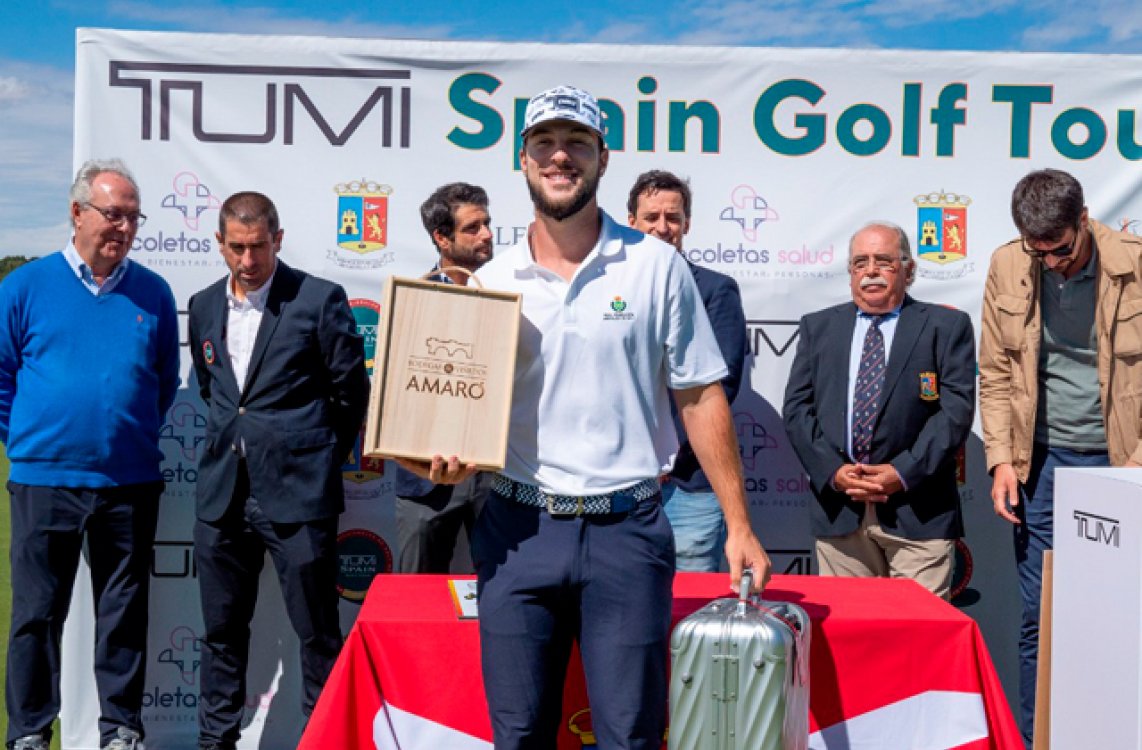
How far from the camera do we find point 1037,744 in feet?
9.63

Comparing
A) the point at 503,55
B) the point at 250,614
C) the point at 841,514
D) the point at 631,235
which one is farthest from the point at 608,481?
Answer: the point at 503,55

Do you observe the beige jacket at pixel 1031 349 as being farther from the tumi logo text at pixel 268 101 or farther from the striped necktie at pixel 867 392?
the tumi logo text at pixel 268 101

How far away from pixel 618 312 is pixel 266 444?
1930mm

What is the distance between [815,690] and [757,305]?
2060 millimetres

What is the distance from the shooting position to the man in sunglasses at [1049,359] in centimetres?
401

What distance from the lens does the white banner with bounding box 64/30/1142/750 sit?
473cm

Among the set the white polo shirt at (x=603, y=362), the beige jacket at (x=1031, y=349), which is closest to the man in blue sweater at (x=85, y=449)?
the white polo shirt at (x=603, y=362)

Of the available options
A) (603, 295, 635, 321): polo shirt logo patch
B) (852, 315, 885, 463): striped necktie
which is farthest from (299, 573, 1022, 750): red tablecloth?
(852, 315, 885, 463): striped necktie

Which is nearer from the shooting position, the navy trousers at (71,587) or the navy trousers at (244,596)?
the navy trousers at (71,587)

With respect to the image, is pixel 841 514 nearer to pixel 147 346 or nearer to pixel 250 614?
pixel 250 614

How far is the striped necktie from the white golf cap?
1.91 metres

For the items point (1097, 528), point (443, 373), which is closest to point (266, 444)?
point (443, 373)

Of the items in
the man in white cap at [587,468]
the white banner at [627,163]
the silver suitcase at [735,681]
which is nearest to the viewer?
the man in white cap at [587,468]

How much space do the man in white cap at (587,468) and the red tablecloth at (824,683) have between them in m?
0.40
